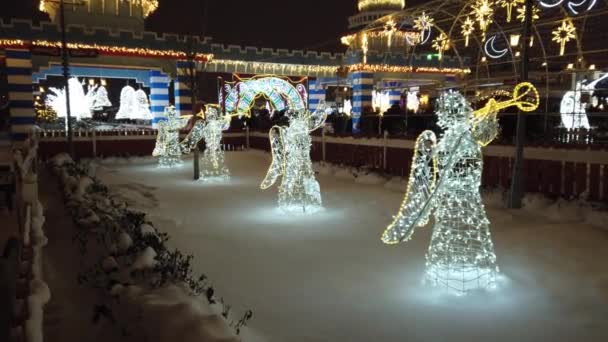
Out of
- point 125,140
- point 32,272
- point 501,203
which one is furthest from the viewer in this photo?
point 125,140

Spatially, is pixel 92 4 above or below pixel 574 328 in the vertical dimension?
above

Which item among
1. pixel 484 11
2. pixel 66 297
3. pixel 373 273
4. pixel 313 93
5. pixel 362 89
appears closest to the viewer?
pixel 66 297

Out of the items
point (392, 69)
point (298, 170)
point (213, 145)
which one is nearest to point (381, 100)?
point (392, 69)

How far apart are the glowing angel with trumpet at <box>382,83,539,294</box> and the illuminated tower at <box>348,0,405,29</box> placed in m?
22.6

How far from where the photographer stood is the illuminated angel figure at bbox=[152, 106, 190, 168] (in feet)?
52.4

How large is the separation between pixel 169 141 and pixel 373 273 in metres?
12.1

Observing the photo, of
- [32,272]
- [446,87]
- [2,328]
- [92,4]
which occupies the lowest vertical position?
[2,328]

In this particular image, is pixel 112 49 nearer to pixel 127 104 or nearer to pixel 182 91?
pixel 182 91

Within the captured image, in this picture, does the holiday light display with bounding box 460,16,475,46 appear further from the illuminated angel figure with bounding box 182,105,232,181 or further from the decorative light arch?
the decorative light arch

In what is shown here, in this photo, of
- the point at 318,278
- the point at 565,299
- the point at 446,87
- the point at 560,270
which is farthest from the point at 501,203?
the point at 446,87

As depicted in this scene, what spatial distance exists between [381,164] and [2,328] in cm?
1023

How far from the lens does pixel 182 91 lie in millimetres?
20625

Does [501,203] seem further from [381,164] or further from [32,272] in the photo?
[32,272]

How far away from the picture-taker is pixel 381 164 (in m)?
13.5
